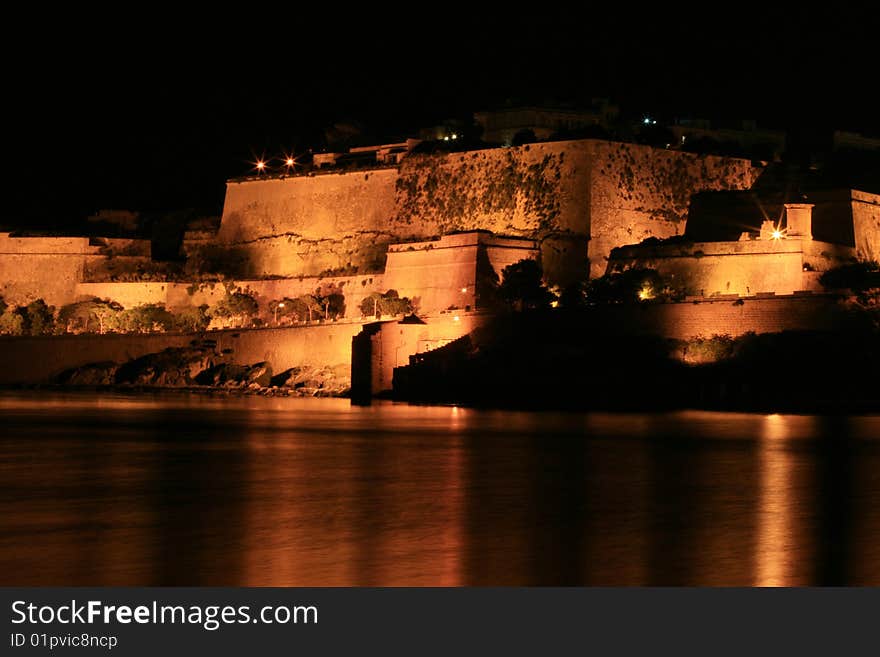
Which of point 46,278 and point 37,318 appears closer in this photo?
point 37,318

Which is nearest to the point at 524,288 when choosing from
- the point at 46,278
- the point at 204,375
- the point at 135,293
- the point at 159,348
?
the point at 204,375

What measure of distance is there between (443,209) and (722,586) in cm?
3563

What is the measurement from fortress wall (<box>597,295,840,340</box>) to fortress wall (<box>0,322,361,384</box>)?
329 inches

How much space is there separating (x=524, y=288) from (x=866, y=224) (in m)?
9.02

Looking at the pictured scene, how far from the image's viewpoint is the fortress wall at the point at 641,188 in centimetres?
4362

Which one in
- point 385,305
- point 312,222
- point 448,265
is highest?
point 312,222

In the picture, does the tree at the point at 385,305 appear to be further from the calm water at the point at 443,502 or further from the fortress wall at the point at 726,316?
the calm water at the point at 443,502

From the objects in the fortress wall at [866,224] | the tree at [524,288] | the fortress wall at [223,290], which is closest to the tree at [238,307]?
the fortress wall at [223,290]

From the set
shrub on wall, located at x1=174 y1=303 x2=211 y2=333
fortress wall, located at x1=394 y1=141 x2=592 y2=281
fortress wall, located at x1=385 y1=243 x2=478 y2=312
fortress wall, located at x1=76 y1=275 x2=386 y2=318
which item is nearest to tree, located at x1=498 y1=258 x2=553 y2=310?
fortress wall, located at x1=385 y1=243 x2=478 y2=312

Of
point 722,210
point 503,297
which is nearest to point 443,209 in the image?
point 503,297

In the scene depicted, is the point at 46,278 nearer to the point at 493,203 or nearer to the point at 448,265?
the point at 448,265

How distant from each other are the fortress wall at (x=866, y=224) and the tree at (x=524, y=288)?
26.5ft

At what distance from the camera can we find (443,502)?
17.4 m

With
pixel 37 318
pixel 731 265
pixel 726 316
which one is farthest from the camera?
pixel 37 318
